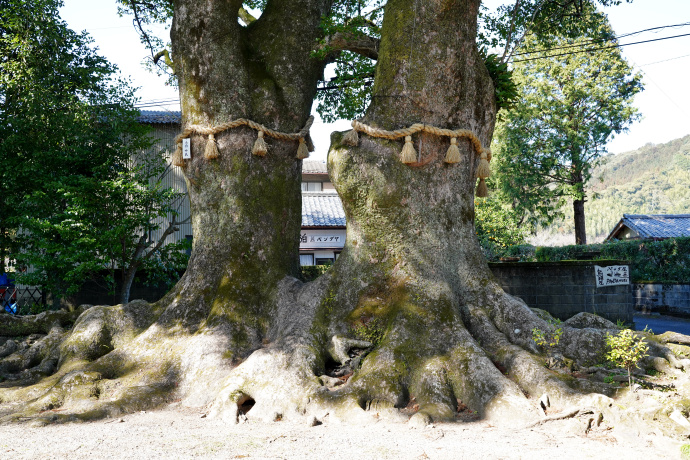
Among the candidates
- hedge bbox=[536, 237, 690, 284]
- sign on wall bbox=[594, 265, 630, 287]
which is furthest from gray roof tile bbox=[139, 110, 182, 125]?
sign on wall bbox=[594, 265, 630, 287]

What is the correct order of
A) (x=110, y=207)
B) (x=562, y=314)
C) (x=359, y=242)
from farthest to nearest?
(x=562, y=314) < (x=110, y=207) < (x=359, y=242)

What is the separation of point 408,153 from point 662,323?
10157 mm

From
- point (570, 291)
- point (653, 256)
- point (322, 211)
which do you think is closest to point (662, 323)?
point (653, 256)

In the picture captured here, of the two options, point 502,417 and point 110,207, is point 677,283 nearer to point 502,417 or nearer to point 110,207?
point 502,417

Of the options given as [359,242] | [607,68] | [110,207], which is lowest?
[359,242]

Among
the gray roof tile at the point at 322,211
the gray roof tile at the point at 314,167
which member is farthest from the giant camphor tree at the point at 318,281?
the gray roof tile at the point at 314,167

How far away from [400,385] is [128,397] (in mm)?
2373

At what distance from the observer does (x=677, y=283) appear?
548 inches

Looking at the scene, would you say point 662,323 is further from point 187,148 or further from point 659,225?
point 659,225

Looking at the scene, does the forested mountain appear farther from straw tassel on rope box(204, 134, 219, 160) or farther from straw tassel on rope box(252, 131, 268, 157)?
straw tassel on rope box(204, 134, 219, 160)

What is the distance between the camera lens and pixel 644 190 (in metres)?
65.3

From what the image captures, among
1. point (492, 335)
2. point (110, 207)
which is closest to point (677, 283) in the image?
point (492, 335)

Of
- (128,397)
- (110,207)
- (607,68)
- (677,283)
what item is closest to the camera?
(128,397)

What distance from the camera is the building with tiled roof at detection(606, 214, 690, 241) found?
21.3 m
